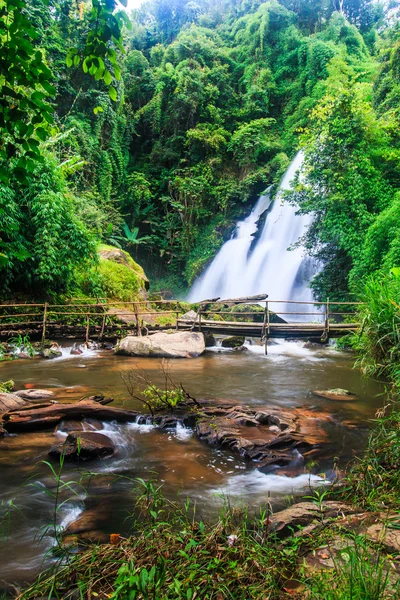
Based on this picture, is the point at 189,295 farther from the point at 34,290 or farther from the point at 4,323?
the point at 4,323

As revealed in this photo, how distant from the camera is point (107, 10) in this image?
70.6 inches

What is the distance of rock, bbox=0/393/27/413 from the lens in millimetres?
5011

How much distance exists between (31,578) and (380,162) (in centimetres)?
1376

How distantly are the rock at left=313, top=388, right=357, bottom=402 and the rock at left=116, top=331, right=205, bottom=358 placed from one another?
4319 millimetres

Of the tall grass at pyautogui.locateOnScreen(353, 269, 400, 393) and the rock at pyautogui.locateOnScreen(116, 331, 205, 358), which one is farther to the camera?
the rock at pyautogui.locateOnScreen(116, 331, 205, 358)

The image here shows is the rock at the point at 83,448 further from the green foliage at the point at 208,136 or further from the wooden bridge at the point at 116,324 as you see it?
the green foliage at the point at 208,136

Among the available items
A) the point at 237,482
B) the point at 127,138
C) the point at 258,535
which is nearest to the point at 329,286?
the point at 237,482

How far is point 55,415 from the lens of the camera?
189 inches

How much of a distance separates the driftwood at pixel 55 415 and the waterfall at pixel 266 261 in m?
11.6

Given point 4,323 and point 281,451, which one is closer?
point 281,451

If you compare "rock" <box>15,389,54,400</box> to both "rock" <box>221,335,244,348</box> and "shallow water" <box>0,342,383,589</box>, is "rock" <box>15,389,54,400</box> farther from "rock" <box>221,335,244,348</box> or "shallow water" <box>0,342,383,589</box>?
"rock" <box>221,335,244,348</box>

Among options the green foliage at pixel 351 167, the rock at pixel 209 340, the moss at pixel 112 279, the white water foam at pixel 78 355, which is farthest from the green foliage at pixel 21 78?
the green foliage at pixel 351 167

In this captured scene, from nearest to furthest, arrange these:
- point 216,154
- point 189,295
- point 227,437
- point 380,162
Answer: point 227,437 < point 380,162 < point 189,295 < point 216,154

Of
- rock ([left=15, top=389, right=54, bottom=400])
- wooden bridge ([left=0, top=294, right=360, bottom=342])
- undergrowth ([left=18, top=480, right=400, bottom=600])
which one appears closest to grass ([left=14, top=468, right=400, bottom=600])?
undergrowth ([left=18, top=480, right=400, bottom=600])
